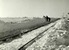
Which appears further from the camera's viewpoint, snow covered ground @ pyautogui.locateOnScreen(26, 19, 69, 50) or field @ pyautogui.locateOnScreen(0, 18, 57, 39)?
field @ pyautogui.locateOnScreen(0, 18, 57, 39)

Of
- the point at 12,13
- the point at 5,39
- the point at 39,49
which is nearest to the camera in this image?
the point at 39,49

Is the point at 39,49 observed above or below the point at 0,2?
below

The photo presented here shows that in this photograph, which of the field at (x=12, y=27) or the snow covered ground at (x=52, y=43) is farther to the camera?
the field at (x=12, y=27)

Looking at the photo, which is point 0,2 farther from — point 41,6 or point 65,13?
point 65,13

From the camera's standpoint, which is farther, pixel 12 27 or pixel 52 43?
pixel 12 27

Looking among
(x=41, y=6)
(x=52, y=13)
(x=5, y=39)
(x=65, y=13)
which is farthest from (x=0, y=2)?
(x=5, y=39)

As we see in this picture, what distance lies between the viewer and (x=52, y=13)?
17.1 metres

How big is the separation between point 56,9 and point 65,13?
1375 millimetres

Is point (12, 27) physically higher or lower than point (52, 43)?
lower

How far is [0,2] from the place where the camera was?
15.3m

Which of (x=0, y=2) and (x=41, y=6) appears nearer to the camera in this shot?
(x=0, y=2)

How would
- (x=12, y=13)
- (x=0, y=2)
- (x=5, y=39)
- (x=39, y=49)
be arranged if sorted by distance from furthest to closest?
1. (x=12, y=13)
2. (x=0, y=2)
3. (x=5, y=39)
4. (x=39, y=49)

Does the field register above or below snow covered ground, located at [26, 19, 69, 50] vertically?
below

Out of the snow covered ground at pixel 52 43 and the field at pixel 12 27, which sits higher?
the snow covered ground at pixel 52 43
